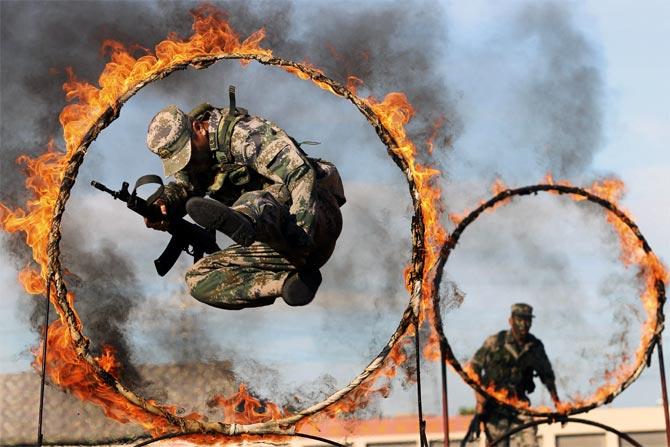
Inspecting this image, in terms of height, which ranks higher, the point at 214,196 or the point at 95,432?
the point at 214,196

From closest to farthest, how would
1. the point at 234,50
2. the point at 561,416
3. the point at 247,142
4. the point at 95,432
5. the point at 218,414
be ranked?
the point at 247,142, the point at 234,50, the point at 561,416, the point at 218,414, the point at 95,432

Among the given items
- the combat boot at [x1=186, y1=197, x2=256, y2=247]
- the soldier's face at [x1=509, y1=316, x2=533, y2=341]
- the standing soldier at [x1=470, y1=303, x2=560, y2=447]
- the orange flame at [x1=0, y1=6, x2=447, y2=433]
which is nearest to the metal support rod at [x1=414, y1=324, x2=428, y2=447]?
the orange flame at [x1=0, y1=6, x2=447, y2=433]

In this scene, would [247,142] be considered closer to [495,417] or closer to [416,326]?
[416,326]

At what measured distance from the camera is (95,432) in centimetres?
2444

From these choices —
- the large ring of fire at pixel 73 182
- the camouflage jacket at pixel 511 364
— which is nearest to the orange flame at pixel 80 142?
the large ring of fire at pixel 73 182

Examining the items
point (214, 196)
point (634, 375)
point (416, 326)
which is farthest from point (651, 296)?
point (214, 196)

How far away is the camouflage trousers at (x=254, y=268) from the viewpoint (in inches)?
683

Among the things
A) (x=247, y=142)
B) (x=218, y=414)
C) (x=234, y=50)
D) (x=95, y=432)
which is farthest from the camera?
(x=95, y=432)

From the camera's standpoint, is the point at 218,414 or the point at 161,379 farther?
the point at 161,379

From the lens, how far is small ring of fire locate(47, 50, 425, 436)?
1716 cm

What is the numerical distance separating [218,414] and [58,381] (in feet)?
13.9

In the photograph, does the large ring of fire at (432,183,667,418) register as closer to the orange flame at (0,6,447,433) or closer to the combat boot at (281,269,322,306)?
the orange flame at (0,6,447,433)

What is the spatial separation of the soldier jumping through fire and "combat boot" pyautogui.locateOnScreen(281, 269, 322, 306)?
1 cm

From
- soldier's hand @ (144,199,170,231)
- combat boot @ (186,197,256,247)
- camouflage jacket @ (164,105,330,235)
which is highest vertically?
camouflage jacket @ (164,105,330,235)
